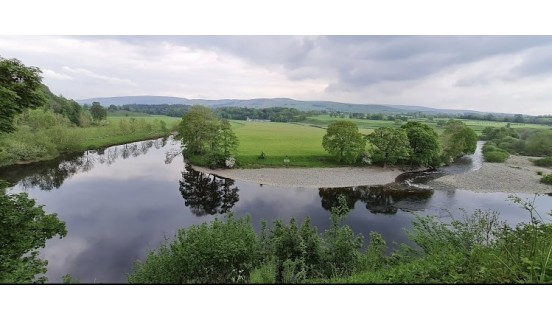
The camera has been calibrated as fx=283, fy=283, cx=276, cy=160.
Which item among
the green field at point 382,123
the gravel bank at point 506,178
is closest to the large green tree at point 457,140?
the green field at point 382,123

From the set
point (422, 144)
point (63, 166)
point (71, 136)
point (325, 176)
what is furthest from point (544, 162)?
point (63, 166)

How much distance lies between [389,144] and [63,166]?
560 cm

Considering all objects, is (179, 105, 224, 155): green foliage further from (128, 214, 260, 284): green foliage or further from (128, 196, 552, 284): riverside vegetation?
(128, 214, 260, 284): green foliage

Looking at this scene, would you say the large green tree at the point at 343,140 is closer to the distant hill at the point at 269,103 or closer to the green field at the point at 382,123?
the green field at the point at 382,123

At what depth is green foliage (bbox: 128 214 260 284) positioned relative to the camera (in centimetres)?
312

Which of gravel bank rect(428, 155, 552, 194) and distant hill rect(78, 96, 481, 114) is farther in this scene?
distant hill rect(78, 96, 481, 114)

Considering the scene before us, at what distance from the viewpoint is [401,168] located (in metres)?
5.64

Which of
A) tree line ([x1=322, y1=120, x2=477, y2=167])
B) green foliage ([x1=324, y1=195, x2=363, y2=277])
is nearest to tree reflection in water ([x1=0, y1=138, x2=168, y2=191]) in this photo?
tree line ([x1=322, y1=120, x2=477, y2=167])

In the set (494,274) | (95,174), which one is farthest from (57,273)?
(494,274)

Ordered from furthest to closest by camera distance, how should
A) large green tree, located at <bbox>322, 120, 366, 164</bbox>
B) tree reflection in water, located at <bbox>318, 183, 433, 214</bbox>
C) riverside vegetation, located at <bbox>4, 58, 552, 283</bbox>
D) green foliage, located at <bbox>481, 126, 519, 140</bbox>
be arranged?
tree reflection in water, located at <bbox>318, 183, 433, 214</bbox> < large green tree, located at <bbox>322, 120, 366, 164</bbox> < green foliage, located at <bbox>481, 126, 519, 140</bbox> < riverside vegetation, located at <bbox>4, 58, 552, 283</bbox>

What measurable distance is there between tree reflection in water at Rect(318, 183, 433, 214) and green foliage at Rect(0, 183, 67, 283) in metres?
4.27

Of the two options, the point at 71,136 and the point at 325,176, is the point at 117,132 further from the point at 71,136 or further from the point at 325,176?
the point at 325,176

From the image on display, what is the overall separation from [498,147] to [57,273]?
668cm

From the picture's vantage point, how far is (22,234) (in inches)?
120
